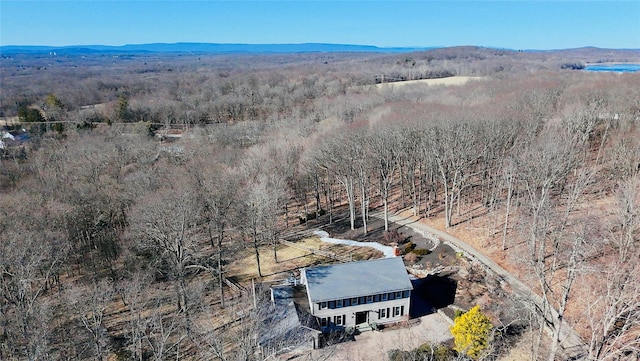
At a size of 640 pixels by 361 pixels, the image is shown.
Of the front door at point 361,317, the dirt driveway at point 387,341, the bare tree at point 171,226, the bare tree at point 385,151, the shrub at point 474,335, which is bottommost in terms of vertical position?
the dirt driveway at point 387,341

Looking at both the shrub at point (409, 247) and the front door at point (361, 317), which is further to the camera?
the shrub at point (409, 247)

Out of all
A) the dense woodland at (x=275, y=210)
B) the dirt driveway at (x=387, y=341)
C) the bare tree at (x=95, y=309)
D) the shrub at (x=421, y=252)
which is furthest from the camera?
the shrub at (x=421, y=252)

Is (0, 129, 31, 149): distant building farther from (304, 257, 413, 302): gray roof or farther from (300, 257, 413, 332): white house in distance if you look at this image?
(300, 257, 413, 332): white house in distance

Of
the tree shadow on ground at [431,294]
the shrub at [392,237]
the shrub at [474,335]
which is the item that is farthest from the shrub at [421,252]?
the shrub at [474,335]

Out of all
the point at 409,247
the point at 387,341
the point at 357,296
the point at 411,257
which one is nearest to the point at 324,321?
the point at 357,296

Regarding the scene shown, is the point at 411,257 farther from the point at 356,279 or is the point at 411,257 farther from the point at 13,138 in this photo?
the point at 13,138

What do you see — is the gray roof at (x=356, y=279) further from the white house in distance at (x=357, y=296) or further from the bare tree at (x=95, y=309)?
the bare tree at (x=95, y=309)
